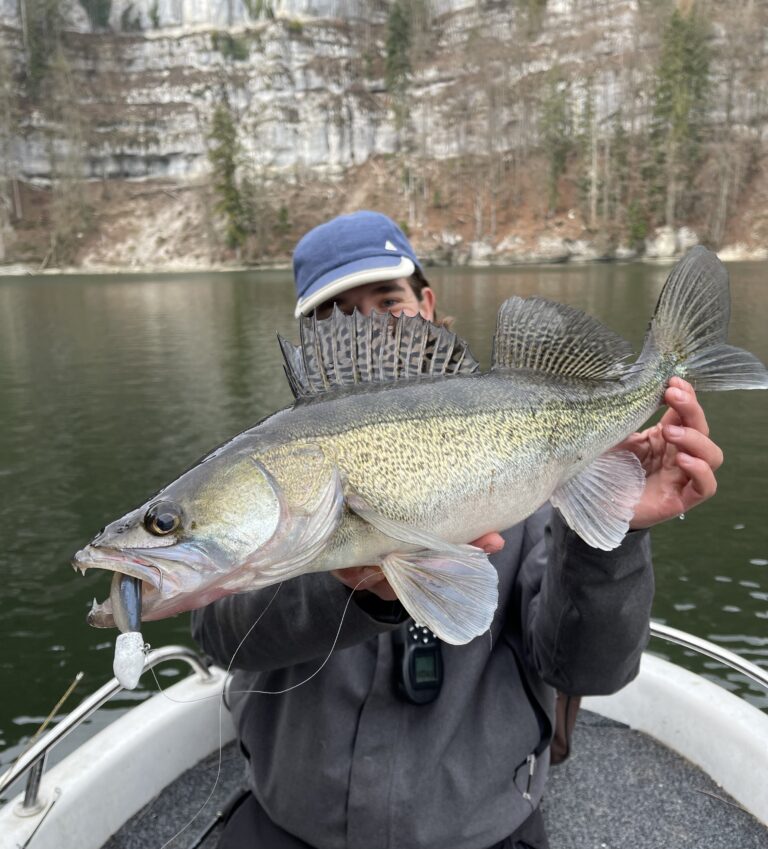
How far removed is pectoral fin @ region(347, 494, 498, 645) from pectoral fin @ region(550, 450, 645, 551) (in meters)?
0.45

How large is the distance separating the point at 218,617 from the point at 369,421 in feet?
3.32

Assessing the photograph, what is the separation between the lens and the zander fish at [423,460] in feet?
5.52

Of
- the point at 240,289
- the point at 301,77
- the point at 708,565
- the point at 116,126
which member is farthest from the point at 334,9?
the point at 708,565

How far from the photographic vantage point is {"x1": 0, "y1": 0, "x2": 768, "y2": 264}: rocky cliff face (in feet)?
202

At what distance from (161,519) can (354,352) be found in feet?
2.48

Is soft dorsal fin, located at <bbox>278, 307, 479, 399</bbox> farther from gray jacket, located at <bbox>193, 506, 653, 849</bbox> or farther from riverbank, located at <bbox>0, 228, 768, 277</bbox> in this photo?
riverbank, located at <bbox>0, 228, 768, 277</bbox>

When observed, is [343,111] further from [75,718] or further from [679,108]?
[75,718]

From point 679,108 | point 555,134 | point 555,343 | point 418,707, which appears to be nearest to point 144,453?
point 418,707

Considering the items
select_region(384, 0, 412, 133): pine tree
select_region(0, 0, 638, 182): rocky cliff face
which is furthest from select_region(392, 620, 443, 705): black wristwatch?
select_region(384, 0, 412, 133): pine tree

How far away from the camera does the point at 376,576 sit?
1.96 metres

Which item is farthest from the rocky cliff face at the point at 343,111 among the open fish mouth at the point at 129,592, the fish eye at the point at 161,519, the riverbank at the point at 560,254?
the open fish mouth at the point at 129,592

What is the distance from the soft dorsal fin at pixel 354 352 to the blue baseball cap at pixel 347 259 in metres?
0.94

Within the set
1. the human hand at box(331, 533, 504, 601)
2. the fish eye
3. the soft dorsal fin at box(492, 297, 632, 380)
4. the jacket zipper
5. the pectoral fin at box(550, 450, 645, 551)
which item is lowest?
the jacket zipper

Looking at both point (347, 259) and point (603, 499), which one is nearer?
point (603, 499)
